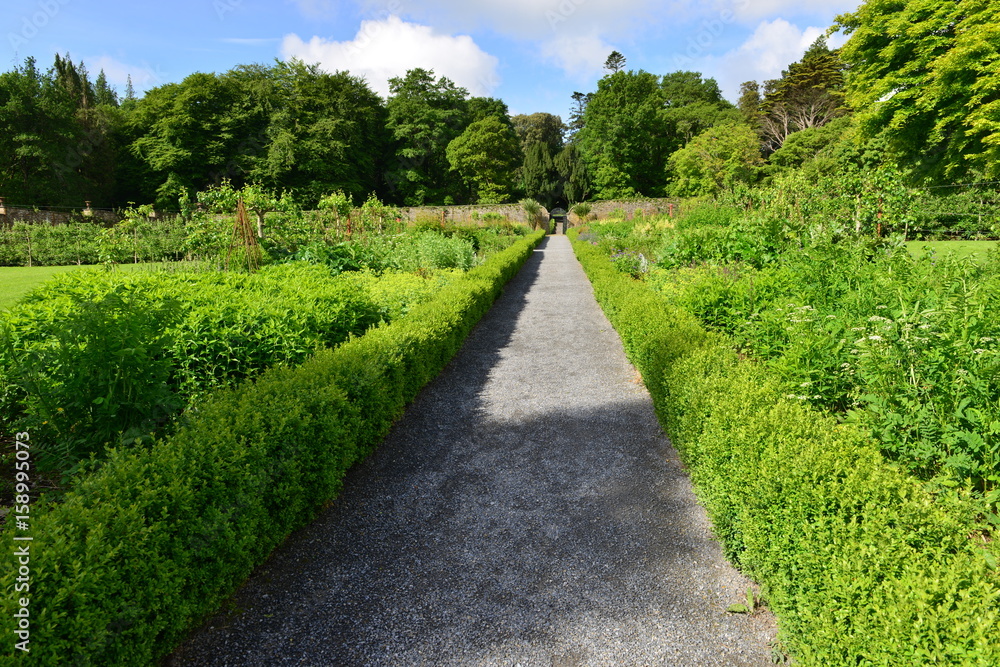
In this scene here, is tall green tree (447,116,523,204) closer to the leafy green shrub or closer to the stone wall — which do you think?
the stone wall

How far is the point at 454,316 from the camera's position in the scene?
257 inches

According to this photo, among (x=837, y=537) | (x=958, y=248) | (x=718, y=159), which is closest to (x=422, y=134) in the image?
(x=718, y=159)

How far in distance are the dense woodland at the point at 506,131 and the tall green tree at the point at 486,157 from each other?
0.45 ft

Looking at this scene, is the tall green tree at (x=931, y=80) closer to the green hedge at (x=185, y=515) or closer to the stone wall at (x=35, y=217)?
the green hedge at (x=185, y=515)

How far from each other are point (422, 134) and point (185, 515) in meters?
46.3

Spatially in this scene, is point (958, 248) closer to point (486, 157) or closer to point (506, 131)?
point (486, 157)

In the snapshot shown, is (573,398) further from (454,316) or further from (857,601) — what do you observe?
(857,601)

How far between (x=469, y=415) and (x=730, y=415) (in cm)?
271

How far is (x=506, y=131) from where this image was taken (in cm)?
4541

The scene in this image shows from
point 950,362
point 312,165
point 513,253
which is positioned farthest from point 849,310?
point 312,165

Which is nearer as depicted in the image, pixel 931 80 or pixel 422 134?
pixel 931 80

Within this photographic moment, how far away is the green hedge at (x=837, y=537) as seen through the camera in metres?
1.57

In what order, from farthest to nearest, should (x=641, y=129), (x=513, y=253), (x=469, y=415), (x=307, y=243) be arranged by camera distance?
(x=641, y=129) → (x=513, y=253) → (x=307, y=243) → (x=469, y=415)

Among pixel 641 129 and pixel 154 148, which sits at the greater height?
pixel 641 129
